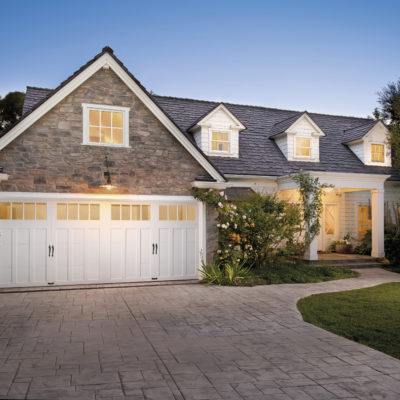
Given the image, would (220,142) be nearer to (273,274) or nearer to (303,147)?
(303,147)

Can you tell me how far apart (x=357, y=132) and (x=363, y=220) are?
13.6 ft

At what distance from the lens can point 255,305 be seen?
9.15m

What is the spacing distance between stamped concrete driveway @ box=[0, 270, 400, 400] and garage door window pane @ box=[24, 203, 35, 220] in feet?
7.67

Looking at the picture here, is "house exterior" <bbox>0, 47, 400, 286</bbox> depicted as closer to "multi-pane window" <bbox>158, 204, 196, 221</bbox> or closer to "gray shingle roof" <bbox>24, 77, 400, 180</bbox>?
"multi-pane window" <bbox>158, 204, 196, 221</bbox>

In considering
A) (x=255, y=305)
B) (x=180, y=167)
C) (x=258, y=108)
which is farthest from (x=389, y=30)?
(x=255, y=305)

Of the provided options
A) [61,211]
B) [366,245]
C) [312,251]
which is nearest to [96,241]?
[61,211]

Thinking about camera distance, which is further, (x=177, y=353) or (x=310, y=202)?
(x=310, y=202)

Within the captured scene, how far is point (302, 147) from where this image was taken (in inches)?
683

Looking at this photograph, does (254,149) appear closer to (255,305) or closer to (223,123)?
(223,123)

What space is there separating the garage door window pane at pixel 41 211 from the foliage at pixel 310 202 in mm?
8726

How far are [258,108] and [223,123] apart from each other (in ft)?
14.6

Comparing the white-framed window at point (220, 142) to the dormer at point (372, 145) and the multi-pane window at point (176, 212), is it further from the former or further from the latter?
the dormer at point (372, 145)

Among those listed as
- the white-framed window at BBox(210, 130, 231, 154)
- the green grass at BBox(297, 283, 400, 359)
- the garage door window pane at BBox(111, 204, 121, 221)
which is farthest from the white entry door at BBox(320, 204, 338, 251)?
the garage door window pane at BBox(111, 204, 121, 221)

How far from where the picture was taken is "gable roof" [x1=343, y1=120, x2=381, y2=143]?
1823cm
